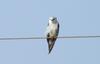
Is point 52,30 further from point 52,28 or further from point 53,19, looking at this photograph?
point 53,19

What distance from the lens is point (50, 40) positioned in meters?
16.0

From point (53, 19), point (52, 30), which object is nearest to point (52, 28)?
point (52, 30)

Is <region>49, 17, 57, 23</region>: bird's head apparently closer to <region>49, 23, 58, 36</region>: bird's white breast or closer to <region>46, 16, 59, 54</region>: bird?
<region>46, 16, 59, 54</region>: bird

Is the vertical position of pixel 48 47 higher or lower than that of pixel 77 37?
lower

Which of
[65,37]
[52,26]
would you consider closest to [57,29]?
[52,26]

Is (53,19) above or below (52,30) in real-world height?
above

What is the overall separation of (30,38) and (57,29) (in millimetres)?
4529

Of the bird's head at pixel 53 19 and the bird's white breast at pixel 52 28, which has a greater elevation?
the bird's head at pixel 53 19

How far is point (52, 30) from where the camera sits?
15891mm

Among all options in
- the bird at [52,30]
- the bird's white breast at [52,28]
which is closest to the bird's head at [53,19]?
the bird at [52,30]

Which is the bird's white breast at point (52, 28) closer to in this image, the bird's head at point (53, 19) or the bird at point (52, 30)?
the bird at point (52, 30)

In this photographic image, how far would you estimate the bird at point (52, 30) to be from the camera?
15828mm

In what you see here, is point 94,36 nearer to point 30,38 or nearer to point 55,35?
point 30,38

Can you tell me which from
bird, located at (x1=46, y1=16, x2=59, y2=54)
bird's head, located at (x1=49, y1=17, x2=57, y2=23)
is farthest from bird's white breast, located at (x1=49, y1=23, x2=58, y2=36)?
bird's head, located at (x1=49, y1=17, x2=57, y2=23)
